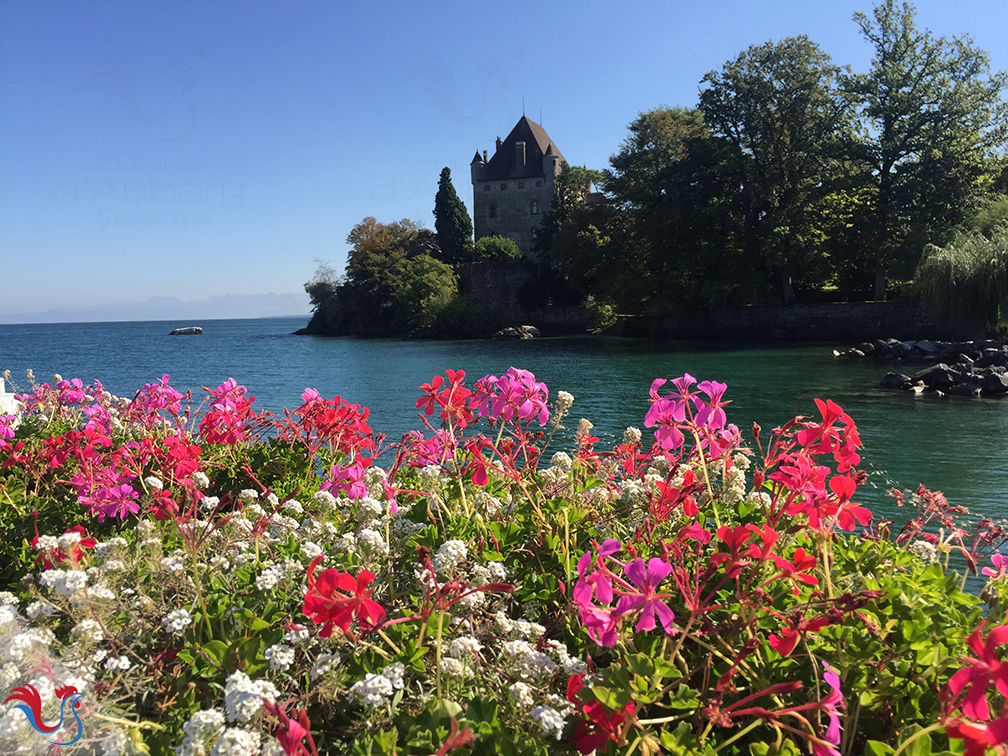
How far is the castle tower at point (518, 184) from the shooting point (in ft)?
189

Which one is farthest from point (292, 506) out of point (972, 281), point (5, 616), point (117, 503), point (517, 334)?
point (517, 334)

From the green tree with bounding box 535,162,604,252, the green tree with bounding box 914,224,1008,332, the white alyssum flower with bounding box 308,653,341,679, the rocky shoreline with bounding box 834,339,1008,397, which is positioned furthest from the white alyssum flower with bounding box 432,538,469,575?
the green tree with bounding box 535,162,604,252

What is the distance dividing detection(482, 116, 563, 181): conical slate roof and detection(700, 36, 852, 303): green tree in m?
26.5

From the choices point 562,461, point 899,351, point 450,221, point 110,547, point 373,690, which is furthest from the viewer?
point 450,221

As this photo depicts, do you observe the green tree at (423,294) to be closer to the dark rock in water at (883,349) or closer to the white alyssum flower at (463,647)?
the dark rock in water at (883,349)

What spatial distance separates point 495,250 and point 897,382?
40.5 m

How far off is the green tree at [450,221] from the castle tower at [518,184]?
13.0ft

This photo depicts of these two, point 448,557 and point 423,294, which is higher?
point 423,294

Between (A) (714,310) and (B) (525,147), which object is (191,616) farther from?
(B) (525,147)

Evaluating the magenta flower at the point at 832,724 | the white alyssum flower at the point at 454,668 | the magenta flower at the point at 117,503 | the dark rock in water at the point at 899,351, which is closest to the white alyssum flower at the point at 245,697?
the white alyssum flower at the point at 454,668

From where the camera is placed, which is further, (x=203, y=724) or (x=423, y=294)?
(x=423, y=294)

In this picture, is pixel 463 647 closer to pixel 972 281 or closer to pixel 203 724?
pixel 203 724

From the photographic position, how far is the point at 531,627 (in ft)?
4.30

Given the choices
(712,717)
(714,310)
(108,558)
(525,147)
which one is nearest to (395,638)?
(712,717)
